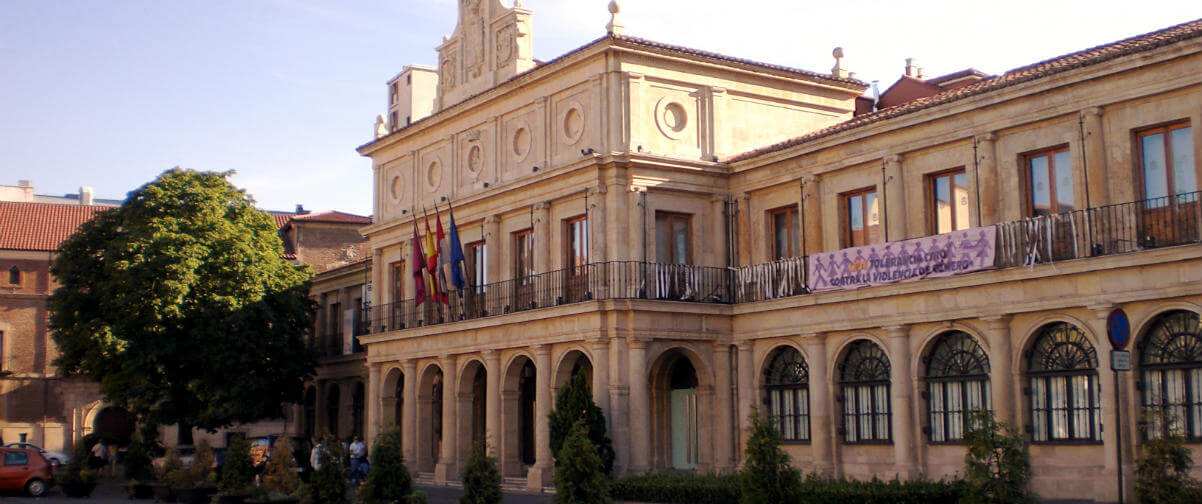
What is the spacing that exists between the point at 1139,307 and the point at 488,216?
17.2m

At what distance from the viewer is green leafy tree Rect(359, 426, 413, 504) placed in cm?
2031

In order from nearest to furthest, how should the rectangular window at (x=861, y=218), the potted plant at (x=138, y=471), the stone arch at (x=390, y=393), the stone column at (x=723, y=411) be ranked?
the rectangular window at (x=861, y=218)
the stone column at (x=723, y=411)
the potted plant at (x=138, y=471)
the stone arch at (x=390, y=393)

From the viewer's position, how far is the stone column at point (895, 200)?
26641 mm

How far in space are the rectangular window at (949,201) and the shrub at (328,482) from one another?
1234 centimetres

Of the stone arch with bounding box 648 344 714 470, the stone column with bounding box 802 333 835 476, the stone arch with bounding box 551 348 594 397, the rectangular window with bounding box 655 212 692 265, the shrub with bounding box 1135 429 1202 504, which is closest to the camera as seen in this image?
the shrub with bounding box 1135 429 1202 504

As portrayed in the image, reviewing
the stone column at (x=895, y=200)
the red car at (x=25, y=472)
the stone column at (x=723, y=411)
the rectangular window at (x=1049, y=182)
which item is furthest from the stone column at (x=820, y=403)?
the red car at (x=25, y=472)

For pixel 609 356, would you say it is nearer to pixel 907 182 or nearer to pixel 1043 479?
pixel 907 182

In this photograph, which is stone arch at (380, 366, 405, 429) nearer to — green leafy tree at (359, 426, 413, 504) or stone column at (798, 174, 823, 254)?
stone column at (798, 174, 823, 254)

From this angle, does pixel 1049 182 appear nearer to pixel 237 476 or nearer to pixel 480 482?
pixel 480 482

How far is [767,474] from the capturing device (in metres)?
19.6

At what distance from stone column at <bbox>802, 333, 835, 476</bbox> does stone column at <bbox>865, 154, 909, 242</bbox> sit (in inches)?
111

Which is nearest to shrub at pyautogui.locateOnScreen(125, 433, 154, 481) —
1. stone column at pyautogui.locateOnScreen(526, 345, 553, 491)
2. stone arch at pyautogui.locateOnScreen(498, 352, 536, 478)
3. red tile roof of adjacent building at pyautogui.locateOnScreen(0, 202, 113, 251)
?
stone arch at pyautogui.locateOnScreen(498, 352, 536, 478)

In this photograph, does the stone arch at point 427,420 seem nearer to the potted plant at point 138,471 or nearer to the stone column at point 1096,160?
the potted plant at point 138,471

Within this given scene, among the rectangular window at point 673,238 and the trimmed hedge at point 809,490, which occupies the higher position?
the rectangular window at point 673,238
